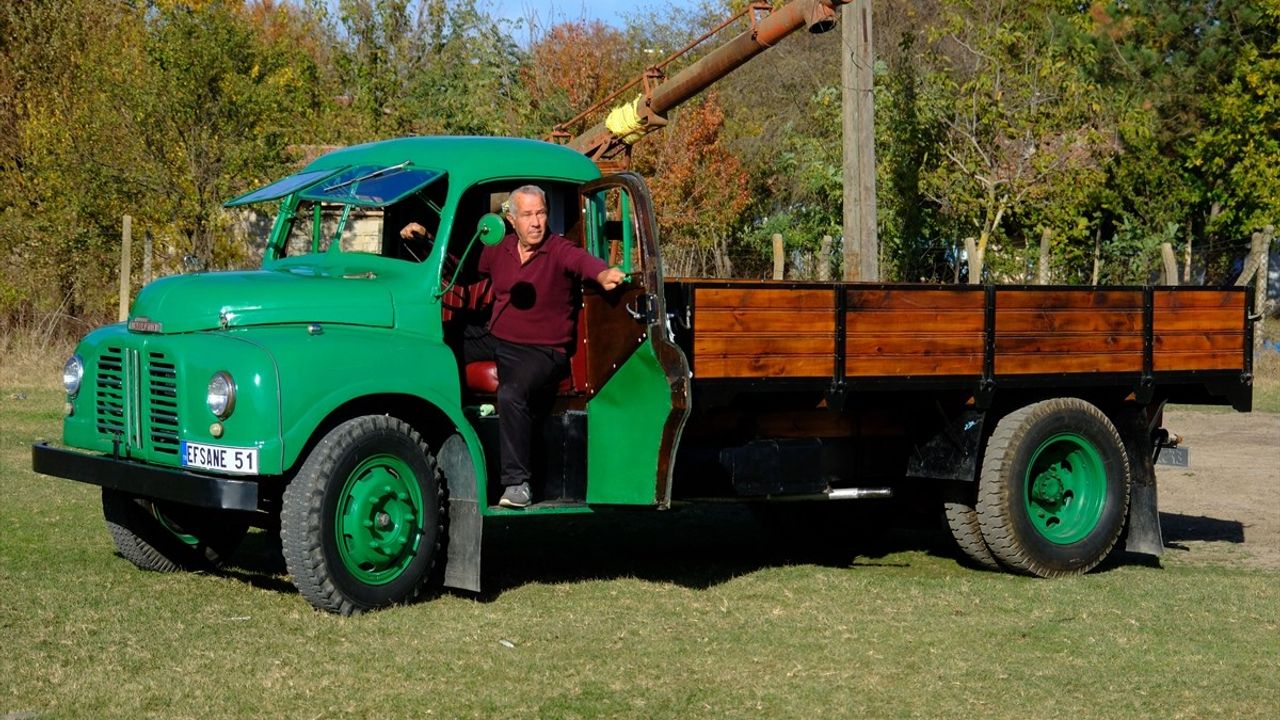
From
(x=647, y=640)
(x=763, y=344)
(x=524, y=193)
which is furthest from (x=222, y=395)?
(x=763, y=344)

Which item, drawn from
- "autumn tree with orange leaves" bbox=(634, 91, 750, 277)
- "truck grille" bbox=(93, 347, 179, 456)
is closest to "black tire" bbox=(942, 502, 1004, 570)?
"truck grille" bbox=(93, 347, 179, 456)

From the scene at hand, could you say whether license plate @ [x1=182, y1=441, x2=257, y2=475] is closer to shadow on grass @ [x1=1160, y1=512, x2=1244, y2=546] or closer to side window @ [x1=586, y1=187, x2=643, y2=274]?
side window @ [x1=586, y1=187, x2=643, y2=274]

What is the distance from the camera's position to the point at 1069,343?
33.3 ft

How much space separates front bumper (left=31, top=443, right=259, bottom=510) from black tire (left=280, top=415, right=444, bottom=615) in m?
0.30

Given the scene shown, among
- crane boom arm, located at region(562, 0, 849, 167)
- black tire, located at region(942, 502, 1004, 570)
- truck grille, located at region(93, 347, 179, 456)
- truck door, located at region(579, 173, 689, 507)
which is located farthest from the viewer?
crane boom arm, located at region(562, 0, 849, 167)

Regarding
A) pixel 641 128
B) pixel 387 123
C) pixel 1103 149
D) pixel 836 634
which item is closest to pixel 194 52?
pixel 387 123

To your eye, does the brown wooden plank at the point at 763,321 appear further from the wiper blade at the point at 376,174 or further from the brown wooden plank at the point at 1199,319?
the brown wooden plank at the point at 1199,319

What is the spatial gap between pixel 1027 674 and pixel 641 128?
958cm

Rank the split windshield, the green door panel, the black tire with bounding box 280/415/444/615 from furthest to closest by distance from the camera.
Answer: the split windshield < the green door panel < the black tire with bounding box 280/415/444/615

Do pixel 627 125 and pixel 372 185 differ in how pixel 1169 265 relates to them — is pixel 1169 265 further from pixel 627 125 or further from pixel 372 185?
pixel 372 185

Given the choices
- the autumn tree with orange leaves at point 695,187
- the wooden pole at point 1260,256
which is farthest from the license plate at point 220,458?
the autumn tree with orange leaves at point 695,187

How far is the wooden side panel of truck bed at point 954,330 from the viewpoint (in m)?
8.81

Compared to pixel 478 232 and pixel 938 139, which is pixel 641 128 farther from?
pixel 938 139

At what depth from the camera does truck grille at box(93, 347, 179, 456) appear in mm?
8266
